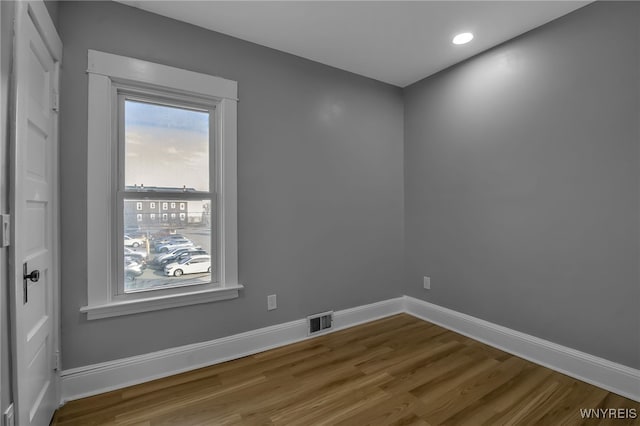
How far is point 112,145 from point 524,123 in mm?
3096

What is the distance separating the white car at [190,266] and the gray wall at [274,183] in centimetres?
27

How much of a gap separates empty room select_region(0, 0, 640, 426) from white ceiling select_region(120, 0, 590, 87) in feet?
0.06

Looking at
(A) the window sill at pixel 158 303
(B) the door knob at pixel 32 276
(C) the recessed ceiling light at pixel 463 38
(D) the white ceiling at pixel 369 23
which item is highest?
(D) the white ceiling at pixel 369 23

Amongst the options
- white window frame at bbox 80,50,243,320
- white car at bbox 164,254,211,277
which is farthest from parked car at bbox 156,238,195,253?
white window frame at bbox 80,50,243,320

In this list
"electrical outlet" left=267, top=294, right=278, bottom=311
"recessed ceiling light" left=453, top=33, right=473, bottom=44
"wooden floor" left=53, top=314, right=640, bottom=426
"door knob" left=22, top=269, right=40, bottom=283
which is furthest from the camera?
"electrical outlet" left=267, top=294, right=278, bottom=311

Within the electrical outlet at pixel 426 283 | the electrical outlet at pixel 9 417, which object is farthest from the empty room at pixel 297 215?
the electrical outlet at pixel 426 283

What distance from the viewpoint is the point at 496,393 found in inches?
78.4

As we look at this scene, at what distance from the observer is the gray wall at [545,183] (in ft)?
6.56

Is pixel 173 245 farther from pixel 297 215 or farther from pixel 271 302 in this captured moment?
pixel 297 215

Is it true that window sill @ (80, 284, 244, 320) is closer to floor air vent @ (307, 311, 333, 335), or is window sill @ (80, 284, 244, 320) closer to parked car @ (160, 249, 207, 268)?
parked car @ (160, 249, 207, 268)

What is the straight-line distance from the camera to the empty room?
178cm

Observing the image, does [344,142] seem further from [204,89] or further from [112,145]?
[112,145]

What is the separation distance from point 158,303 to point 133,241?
1.57 feet

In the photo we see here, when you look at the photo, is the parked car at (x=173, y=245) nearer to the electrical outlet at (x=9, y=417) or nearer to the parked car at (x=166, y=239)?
the parked car at (x=166, y=239)
